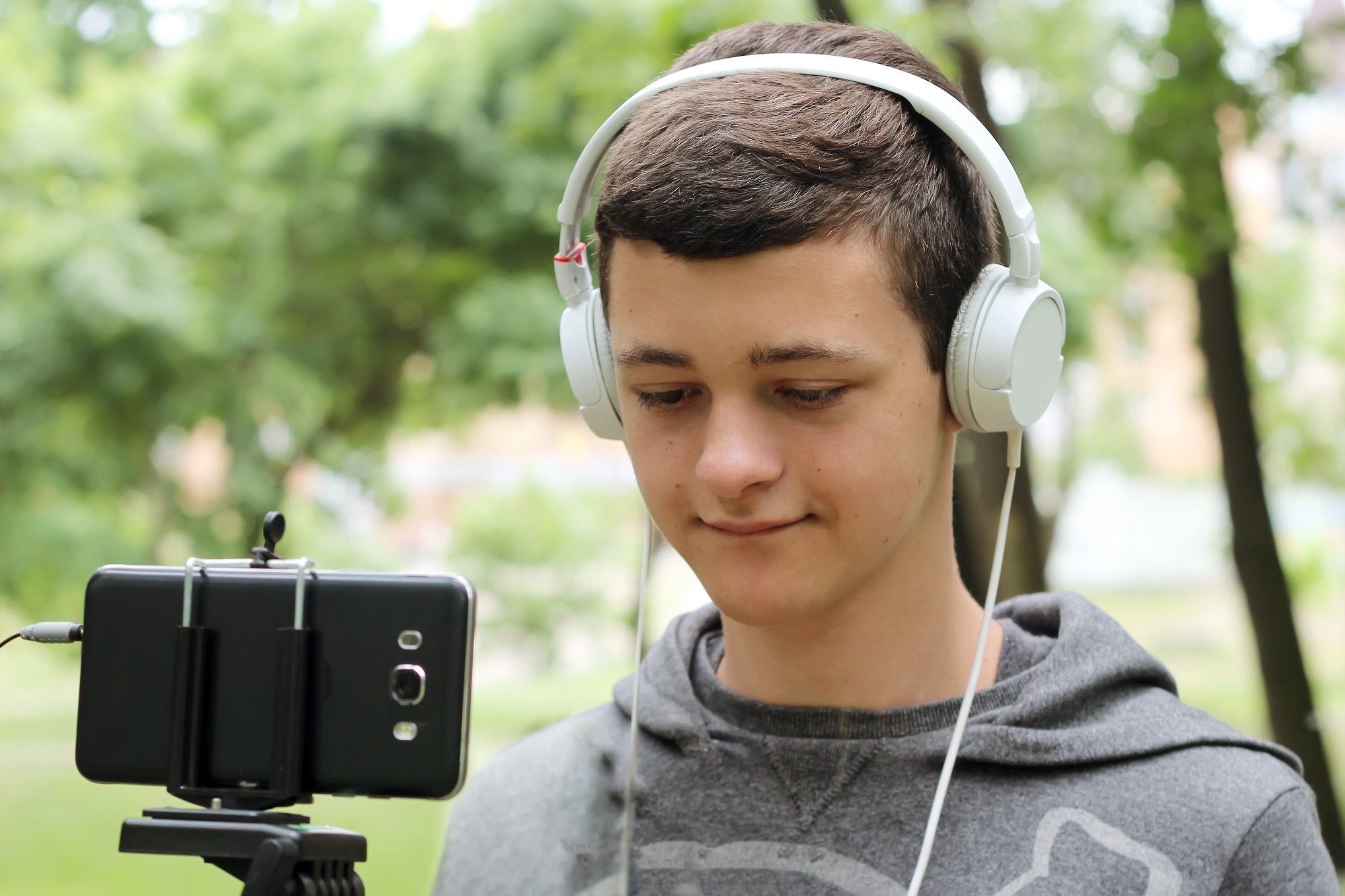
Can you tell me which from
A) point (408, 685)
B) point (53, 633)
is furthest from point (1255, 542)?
point (53, 633)

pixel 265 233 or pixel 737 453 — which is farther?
pixel 265 233

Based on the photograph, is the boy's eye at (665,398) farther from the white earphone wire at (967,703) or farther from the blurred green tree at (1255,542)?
the blurred green tree at (1255,542)

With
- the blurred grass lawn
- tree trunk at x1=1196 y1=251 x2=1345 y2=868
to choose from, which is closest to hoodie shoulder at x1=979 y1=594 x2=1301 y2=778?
the blurred grass lawn

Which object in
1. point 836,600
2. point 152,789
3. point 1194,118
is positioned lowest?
point 152,789

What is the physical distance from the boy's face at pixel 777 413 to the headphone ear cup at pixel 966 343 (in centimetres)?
2

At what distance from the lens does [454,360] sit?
8719 mm

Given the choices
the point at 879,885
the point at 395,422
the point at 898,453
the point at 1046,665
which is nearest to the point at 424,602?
the point at 898,453

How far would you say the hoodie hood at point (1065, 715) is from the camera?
144 centimetres

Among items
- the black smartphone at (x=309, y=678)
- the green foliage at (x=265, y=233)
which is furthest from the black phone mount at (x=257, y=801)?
the green foliage at (x=265, y=233)

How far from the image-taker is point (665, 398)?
1.37m

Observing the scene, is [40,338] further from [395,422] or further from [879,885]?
[879,885]

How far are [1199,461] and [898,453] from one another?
2328 centimetres

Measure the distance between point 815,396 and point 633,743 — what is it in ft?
1.72

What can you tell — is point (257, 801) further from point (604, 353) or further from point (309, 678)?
point (604, 353)
